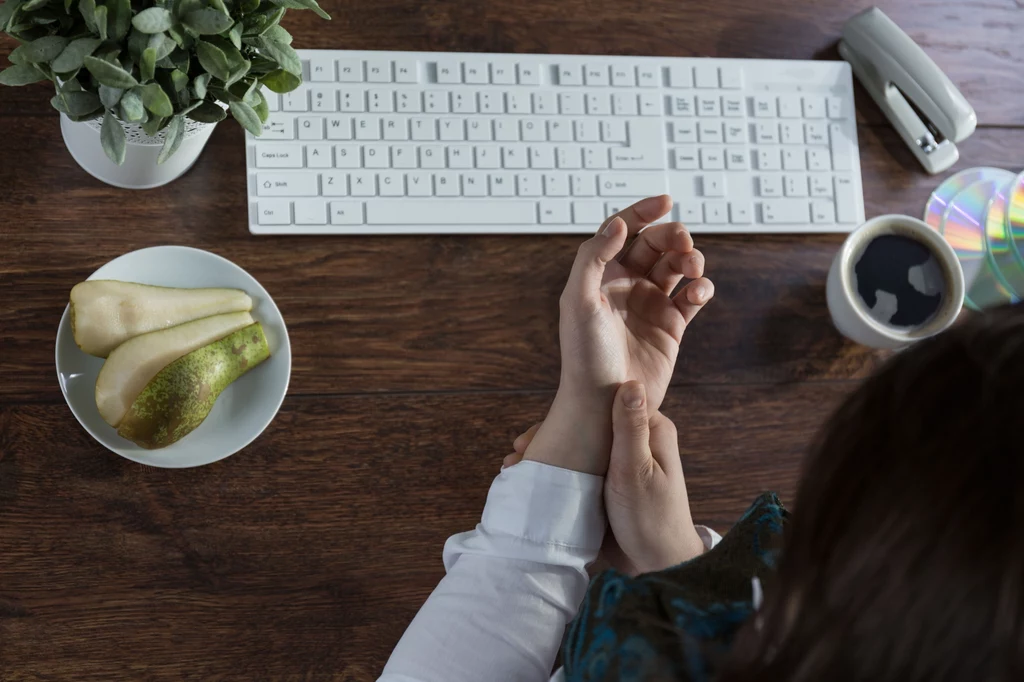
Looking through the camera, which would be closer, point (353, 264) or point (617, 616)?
point (617, 616)

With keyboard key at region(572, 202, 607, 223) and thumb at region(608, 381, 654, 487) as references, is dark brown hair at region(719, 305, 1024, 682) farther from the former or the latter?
keyboard key at region(572, 202, 607, 223)

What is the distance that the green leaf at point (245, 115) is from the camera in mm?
532

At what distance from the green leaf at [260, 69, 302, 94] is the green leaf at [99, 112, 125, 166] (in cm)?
9

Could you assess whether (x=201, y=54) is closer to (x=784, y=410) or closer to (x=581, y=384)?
(x=581, y=384)

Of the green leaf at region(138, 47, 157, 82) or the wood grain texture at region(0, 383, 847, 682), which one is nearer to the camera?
the green leaf at region(138, 47, 157, 82)

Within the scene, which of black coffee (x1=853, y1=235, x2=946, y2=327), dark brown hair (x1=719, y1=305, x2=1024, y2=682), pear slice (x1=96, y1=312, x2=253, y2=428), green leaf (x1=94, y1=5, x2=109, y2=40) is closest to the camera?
dark brown hair (x1=719, y1=305, x2=1024, y2=682)

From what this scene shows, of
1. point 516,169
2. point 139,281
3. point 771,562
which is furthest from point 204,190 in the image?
point 771,562

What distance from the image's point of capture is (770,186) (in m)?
0.71

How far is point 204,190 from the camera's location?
0.65 metres

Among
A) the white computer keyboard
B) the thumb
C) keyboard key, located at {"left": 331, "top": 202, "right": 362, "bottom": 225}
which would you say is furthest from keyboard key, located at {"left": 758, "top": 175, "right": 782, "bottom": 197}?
keyboard key, located at {"left": 331, "top": 202, "right": 362, "bottom": 225}

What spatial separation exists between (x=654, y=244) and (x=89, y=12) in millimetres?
406

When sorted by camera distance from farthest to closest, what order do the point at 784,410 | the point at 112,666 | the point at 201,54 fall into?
the point at 784,410, the point at 112,666, the point at 201,54

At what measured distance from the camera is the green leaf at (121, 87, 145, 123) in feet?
1.58

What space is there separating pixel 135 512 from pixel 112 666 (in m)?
0.10
